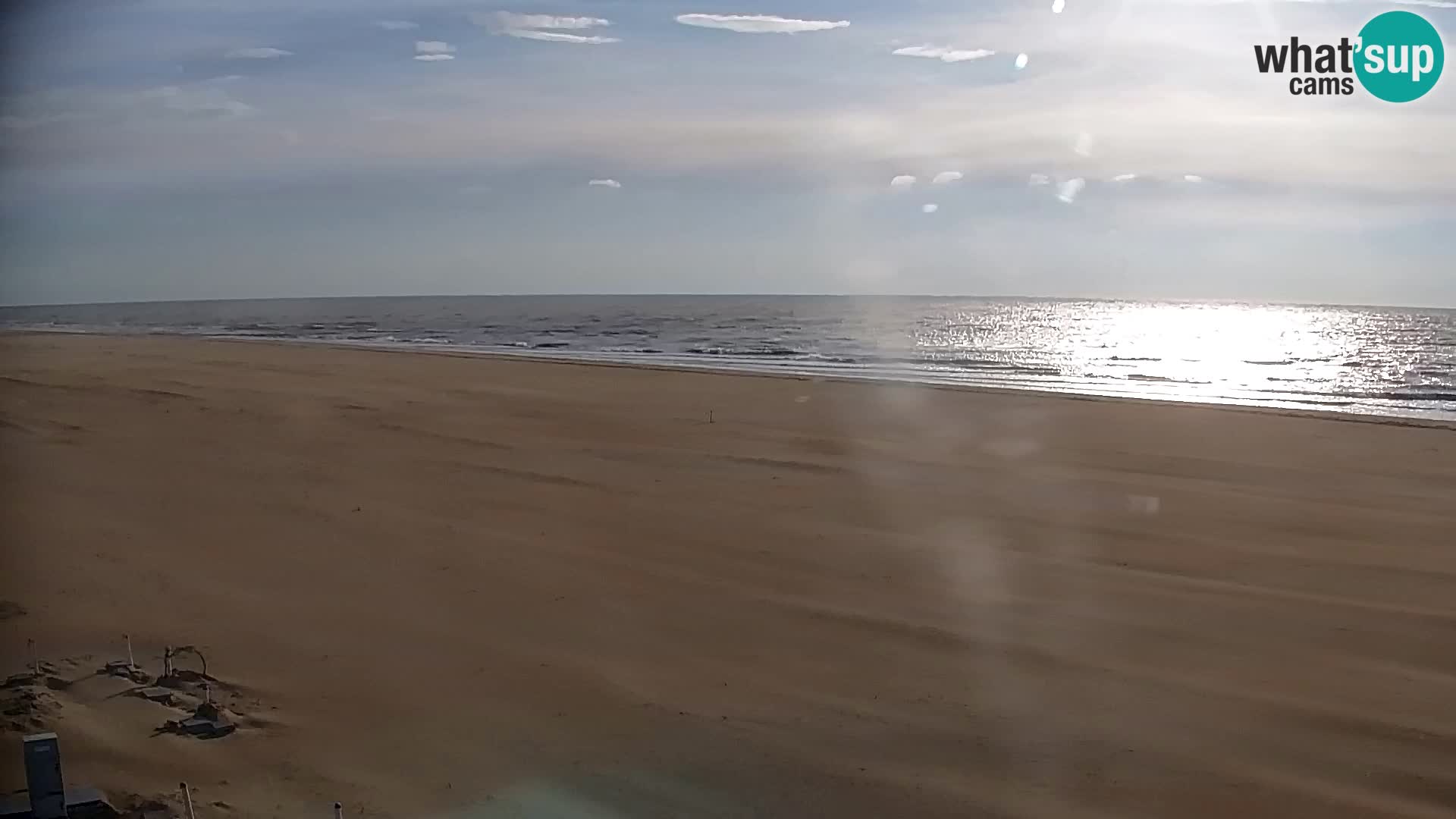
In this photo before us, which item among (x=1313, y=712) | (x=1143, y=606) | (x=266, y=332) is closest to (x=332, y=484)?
(x=1143, y=606)

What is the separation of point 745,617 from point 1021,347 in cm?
2749

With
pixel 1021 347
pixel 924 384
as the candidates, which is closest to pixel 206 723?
pixel 924 384

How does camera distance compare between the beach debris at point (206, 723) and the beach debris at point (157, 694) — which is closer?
the beach debris at point (206, 723)

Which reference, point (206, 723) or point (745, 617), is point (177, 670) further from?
point (745, 617)

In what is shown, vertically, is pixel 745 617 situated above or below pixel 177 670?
below

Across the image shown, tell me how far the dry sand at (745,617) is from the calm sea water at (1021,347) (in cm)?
179

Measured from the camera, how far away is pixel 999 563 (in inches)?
230

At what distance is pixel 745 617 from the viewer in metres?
4.93

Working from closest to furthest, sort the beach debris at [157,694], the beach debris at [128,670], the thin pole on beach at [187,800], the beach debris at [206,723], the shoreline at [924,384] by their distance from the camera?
the thin pole on beach at [187,800], the beach debris at [206,723], the beach debris at [157,694], the beach debris at [128,670], the shoreline at [924,384]

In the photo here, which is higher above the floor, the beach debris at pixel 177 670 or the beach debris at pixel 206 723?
the beach debris at pixel 177 670

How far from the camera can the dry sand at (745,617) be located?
3.38 meters

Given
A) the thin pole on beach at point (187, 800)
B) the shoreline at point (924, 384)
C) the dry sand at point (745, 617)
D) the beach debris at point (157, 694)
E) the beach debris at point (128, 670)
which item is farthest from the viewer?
the shoreline at point (924, 384)

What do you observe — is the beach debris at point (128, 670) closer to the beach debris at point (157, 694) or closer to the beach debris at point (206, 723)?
the beach debris at point (157, 694)

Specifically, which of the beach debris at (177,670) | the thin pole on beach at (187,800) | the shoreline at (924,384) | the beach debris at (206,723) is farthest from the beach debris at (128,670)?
the shoreline at (924,384)
